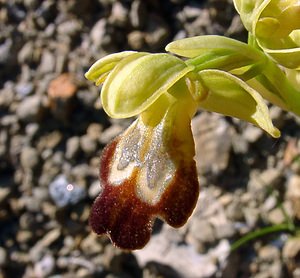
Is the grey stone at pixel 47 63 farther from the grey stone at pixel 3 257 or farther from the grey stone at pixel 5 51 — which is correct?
the grey stone at pixel 3 257

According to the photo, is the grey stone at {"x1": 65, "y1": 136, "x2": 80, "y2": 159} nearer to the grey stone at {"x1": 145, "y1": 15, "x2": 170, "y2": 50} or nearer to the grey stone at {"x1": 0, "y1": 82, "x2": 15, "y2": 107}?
the grey stone at {"x1": 0, "y1": 82, "x2": 15, "y2": 107}

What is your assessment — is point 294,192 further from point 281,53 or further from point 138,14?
point 281,53

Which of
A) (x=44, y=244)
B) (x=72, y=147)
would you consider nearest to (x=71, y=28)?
(x=72, y=147)

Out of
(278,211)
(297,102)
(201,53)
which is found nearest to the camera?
(201,53)

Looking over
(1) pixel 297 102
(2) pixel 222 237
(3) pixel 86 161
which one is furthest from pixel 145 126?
(3) pixel 86 161

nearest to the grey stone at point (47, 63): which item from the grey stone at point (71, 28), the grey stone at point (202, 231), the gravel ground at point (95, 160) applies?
the gravel ground at point (95, 160)

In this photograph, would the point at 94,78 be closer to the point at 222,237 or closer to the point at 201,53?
the point at 201,53
